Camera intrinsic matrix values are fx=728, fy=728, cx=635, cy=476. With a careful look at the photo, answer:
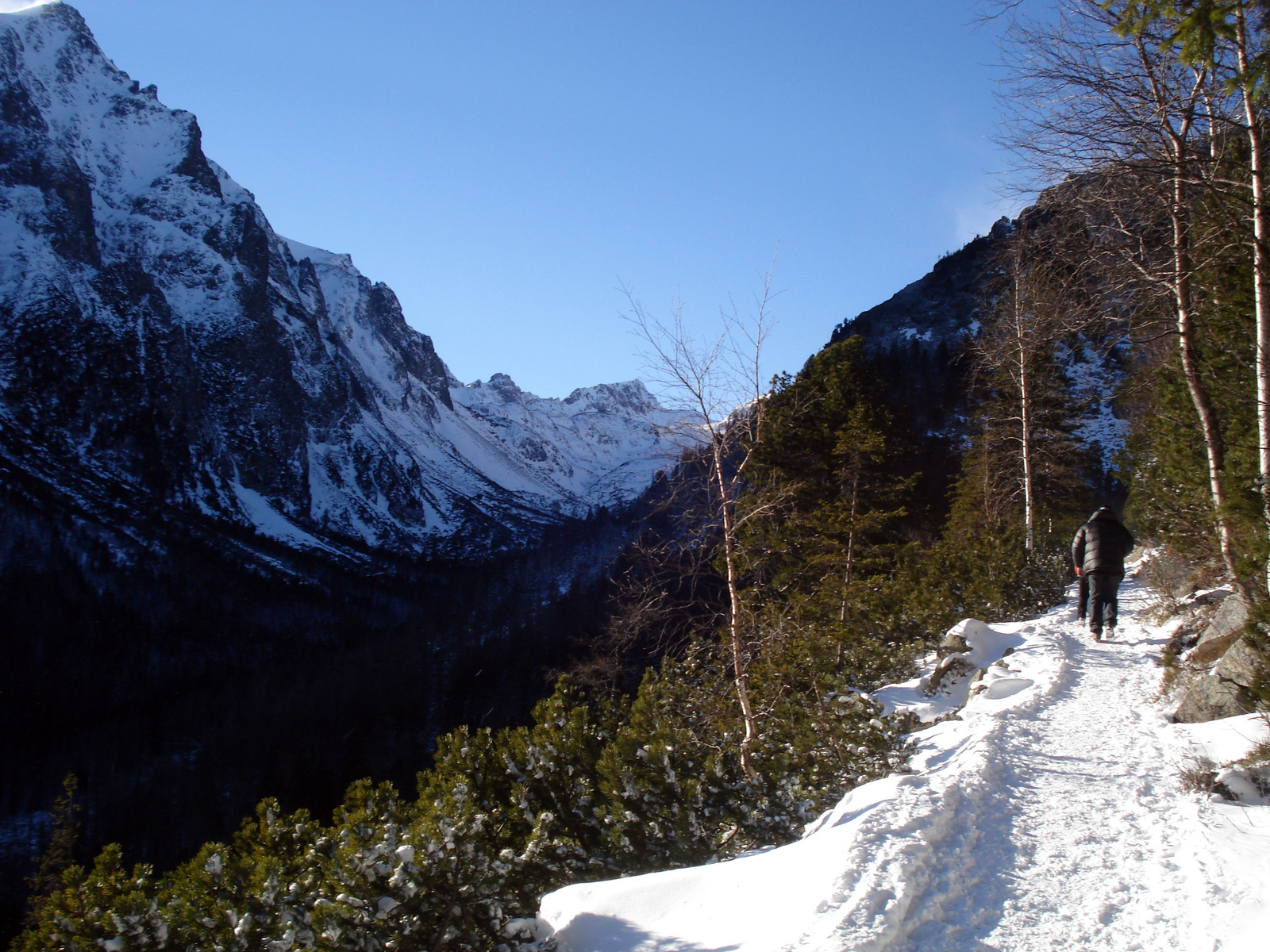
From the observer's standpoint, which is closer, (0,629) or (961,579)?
(961,579)

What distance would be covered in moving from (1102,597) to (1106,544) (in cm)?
72

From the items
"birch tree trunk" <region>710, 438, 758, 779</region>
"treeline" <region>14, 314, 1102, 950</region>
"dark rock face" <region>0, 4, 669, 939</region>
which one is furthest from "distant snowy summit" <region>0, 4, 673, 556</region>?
"birch tree trunk" <region>710, 438, 758, 779</region>

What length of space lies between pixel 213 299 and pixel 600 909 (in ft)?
723

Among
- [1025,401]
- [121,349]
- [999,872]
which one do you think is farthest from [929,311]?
[121,349]

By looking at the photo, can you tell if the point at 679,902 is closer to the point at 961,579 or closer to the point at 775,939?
the point at 775,939

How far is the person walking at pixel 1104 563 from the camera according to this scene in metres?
9.09

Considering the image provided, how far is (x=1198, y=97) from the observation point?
604 centimetres

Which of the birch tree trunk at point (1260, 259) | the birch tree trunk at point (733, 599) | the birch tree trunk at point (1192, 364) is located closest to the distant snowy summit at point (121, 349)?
the birch tree trunk at point (733, 599)

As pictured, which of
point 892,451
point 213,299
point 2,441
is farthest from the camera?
point 213,299

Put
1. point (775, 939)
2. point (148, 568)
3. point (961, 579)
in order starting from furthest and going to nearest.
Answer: point (148, 568)
point (961, 579)
point (775, 939)

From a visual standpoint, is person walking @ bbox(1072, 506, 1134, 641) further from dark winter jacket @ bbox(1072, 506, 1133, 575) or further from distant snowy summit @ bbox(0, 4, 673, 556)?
distant snowy summit @ bbox(0, 4, 673, 556)

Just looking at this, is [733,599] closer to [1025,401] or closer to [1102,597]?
[1102,597]

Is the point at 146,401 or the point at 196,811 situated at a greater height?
the point at 146,401

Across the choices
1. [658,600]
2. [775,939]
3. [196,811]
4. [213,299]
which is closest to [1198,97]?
[658,600]
